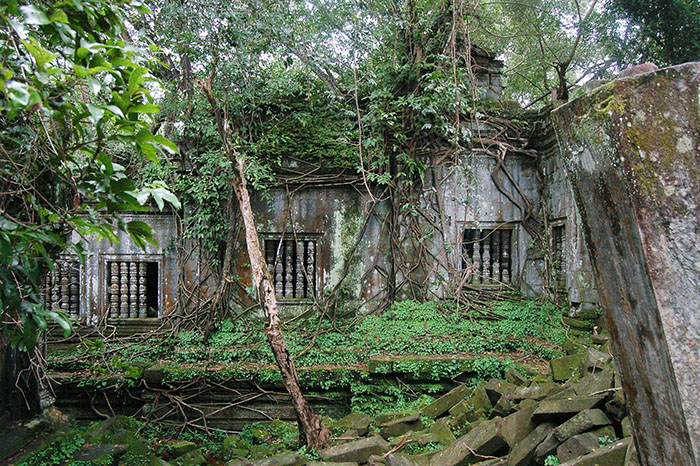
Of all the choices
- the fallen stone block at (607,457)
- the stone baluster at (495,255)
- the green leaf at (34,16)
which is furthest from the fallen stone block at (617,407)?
the stone baluster at (495,255)

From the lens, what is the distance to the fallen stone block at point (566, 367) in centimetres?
424

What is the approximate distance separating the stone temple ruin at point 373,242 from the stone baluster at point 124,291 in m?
0.02

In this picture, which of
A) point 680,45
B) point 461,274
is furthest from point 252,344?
point 680,45

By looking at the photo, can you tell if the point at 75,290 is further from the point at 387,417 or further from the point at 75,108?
the point at 75,108

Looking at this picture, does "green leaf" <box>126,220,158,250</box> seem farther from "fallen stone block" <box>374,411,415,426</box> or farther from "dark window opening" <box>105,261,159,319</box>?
"dark window opening" <box>105,261,159,319</box>

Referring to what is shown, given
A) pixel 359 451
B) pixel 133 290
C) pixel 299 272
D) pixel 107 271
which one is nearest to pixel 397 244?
pixel 299 272

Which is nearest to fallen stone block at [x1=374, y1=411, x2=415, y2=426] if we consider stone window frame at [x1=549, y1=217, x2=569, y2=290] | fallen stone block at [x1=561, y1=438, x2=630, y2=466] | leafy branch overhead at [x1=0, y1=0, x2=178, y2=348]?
fallen stone block at [x1=561, y1=438, x2=630, y2=466]

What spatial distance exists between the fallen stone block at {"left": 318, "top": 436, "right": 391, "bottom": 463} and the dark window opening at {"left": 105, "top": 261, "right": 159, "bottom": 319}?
494 cm

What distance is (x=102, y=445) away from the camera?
144 inches

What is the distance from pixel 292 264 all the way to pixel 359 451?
3.97 m

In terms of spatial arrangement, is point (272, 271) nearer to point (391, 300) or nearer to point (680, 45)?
point (391, 300)

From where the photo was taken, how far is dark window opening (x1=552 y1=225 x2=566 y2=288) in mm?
6609

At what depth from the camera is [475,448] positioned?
3.22 meters

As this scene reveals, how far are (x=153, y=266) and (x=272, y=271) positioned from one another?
2194mm
